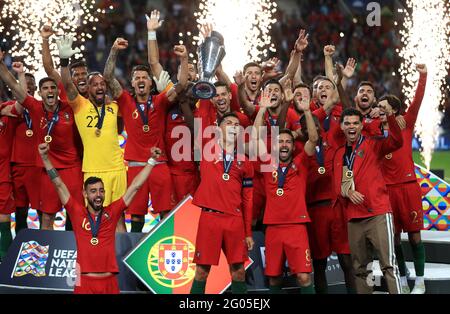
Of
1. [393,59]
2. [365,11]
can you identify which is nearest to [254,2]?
[393,59]

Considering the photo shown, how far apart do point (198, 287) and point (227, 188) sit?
2.86ft

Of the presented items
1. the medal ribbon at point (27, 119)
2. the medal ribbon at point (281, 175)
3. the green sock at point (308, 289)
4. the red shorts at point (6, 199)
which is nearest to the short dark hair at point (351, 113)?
the medal ribbon at point (281, 175)

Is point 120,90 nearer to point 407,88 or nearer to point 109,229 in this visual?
point 109,229

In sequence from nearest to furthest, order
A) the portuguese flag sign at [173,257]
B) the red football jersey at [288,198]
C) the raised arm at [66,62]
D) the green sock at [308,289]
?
the green sock at [308,289]
the red football jersey at [288,198]
the portuguese flag sign at [173,257]
the raised arm at [66,62]

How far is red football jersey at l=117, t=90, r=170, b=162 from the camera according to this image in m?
9.70

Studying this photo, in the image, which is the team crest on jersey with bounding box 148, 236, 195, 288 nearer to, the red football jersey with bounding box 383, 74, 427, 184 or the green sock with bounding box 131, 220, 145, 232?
the green sock with bounding box 131, 220, 145, 232

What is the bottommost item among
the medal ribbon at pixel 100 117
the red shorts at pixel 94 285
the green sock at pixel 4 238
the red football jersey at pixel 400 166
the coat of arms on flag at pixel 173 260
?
the red shorts at pixel 94 285

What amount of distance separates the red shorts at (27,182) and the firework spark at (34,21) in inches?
237

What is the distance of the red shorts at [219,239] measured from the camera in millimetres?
8562

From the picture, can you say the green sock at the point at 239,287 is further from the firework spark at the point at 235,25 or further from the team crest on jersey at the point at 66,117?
the firework spark at the point at 235,25

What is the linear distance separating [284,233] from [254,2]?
32.3ft

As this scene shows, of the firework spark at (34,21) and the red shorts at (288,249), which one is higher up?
the firework spark at (34,21)

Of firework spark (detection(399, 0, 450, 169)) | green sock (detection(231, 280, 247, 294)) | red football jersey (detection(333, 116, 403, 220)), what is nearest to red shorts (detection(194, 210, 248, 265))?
green sock (detection(231, 280, 247, 294))
